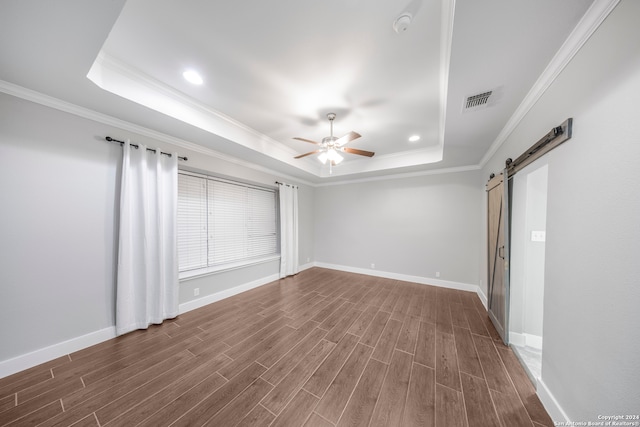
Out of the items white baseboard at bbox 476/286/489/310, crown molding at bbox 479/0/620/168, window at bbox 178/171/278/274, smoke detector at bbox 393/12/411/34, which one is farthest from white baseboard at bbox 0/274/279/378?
white baseboard at bbox 476/286/489/310

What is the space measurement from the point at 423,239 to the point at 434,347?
2.51m

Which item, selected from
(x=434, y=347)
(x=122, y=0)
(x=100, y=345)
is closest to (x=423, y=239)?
(x=434, y=347)

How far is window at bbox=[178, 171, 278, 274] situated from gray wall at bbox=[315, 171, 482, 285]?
1763 mm

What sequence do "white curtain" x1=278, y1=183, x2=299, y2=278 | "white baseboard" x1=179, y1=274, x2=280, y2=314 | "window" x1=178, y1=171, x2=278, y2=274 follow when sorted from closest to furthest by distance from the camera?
"white baseboard" x1=179, y1=274, x2=280, y2=314, "window" x1=178, y1=171, x2=278, y2=274, "white curtain" x1=278, y1=183, x2=299, y2=278

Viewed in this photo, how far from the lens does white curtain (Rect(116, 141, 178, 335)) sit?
234cm

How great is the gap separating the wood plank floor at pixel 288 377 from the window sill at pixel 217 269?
22.7 inches

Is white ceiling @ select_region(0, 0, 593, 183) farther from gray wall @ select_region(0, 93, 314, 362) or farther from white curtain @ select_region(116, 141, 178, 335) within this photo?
white curtain @ select_region(116, 141, 178, 335)

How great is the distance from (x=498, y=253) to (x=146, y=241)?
4579 mm

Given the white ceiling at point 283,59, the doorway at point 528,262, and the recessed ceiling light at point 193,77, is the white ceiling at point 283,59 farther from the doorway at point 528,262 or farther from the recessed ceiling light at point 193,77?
the doorway at point 528,262

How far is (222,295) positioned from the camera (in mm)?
3469

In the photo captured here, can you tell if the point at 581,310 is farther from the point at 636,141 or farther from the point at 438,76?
the point at 438,76

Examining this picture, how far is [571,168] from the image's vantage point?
50.1 inches

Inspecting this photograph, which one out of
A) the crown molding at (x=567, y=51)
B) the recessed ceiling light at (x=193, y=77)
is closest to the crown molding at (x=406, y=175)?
the crown molding at (x=567, y=51)

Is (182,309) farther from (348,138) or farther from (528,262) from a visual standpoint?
(528,262)
